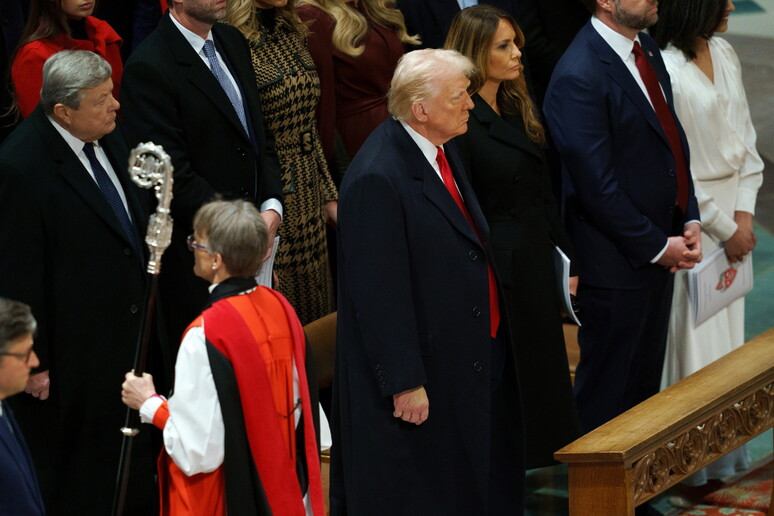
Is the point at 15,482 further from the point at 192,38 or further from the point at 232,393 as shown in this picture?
the point at 192,38

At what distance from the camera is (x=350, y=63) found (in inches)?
201

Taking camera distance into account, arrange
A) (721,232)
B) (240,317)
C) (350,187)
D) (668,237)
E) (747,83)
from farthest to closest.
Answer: (747,83) → (721,232) → (668,237) → (350,187) → (240,317)

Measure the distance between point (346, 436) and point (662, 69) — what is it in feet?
7.23

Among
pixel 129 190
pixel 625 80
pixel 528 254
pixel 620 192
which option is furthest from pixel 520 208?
pixel 129 190

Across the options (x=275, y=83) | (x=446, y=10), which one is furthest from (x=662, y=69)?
(x=275, y=83)

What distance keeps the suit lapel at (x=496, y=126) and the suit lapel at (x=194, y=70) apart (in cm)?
92

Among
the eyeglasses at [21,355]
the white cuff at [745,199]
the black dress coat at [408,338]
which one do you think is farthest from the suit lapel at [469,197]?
the white cuff at [745,199]

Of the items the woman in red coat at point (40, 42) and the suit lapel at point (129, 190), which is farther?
the woman in red coat at point (40, 42)

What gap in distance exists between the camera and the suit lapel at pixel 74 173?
393 centimetres

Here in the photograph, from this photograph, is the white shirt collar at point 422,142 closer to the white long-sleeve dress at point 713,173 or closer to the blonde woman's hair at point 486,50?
the blonde woman's hair at point 486,50

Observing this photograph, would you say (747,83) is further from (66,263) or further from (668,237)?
(66,263)

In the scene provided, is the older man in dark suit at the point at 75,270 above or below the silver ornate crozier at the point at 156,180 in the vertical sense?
below

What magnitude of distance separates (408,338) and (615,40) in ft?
6.15

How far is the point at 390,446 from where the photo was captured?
3.92m
